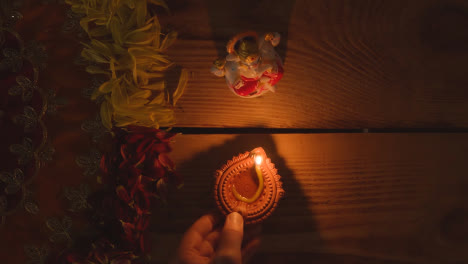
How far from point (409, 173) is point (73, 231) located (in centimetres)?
66

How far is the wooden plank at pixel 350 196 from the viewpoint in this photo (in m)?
0.60

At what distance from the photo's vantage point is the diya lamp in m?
0.47

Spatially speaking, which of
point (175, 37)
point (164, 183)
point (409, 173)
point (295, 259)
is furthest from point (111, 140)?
point (409, 173)

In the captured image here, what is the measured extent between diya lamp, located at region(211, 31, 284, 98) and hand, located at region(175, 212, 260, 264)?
23 centimetres

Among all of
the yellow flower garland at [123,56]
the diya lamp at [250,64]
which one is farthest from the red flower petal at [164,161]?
the diya lamp at [250,64]

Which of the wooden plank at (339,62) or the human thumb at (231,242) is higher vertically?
the wooden plank at (339,62)

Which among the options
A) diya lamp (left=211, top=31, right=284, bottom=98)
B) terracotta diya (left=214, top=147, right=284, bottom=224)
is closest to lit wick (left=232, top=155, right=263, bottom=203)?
terracotta diya (left=214, top=147, right=284, bottom=224)

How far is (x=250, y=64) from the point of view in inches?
19.1

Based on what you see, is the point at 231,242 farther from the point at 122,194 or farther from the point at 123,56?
the point at 123,56

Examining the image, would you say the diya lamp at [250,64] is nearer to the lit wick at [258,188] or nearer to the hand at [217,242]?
the lit wick at [258,188]

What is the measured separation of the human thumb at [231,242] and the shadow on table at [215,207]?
0.09 m

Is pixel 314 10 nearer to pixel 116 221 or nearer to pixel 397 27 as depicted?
pixel 397 27

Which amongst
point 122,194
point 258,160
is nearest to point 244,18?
point 258,160

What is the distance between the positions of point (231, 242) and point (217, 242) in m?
0.07
